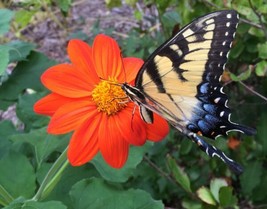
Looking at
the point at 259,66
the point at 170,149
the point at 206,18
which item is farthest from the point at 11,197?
the point at 170,149

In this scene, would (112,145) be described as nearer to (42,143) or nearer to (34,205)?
(34,205)

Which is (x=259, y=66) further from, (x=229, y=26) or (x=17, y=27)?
(x=17, y=27)

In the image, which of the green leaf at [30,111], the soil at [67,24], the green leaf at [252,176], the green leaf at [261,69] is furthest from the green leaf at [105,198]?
the soil at [67,24]

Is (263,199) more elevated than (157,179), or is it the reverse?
(157,179)

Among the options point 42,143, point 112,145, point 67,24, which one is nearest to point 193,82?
point 112,145

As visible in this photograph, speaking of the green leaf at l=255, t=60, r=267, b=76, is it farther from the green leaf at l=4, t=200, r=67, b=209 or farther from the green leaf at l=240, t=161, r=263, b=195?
the green leaf at l=4, t=200, r=67, b=209
